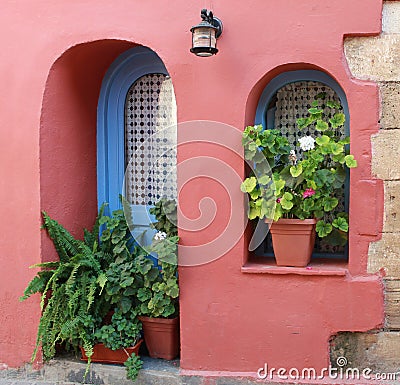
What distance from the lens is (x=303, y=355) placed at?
13.7 feet

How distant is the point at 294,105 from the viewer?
459cm

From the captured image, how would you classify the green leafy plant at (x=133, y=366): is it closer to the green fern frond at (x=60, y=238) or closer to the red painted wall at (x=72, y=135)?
the green fern frond at (x=60, y=238)

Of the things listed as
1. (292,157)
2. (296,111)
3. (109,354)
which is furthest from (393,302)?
(109,354)

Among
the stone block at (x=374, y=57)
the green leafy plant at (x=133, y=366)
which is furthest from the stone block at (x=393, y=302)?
the green leafy plant at (x=133, y=366)

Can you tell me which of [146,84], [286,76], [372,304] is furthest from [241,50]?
[372,304]

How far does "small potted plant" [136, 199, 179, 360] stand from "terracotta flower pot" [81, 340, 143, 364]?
0.58ft

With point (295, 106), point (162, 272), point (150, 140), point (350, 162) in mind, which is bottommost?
point (162, 272)

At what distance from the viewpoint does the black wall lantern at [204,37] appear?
12.8 ft

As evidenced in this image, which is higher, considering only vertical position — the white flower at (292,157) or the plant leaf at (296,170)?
the white flower at (292,157)

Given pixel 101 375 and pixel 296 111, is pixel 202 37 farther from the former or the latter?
pixel 101 375

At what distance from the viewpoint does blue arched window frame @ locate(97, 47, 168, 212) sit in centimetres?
507

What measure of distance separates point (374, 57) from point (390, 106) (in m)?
0.36

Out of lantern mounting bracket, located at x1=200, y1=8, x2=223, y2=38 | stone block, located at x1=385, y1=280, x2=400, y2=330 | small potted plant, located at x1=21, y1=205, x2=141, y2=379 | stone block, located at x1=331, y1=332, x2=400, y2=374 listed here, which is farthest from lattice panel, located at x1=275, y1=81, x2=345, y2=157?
small potted plant, located at x1=21, y1=205, x2=141, y2=379

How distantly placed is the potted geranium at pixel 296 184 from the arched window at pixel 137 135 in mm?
1080
